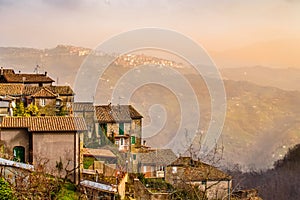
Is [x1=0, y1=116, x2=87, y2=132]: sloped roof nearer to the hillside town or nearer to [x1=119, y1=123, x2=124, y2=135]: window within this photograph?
the hillside town

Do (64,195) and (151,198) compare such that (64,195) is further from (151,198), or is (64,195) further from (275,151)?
(275,151)

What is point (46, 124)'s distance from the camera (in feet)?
59.9

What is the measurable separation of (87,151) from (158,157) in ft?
17.2

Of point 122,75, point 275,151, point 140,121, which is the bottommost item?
point 275,151

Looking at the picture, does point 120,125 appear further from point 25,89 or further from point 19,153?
point 19,153

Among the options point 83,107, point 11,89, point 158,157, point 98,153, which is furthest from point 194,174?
point 11,89

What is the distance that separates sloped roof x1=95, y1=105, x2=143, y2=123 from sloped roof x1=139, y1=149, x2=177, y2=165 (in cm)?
216

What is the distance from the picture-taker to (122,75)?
22.5 metres

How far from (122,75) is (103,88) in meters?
3.19

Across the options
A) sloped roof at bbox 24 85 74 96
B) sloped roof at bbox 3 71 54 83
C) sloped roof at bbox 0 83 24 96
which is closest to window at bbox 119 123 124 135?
sloped roof at bbox 24 85 74 96

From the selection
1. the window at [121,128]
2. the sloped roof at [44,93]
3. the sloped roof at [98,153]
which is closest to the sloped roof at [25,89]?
the sloped roof at [44,93]

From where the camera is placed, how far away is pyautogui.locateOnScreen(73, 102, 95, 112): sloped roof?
27.0 meters

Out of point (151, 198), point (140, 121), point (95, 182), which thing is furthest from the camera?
point (140, 121)

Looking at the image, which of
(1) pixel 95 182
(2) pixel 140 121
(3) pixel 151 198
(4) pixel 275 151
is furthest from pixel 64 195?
(4) pixel 275 151
